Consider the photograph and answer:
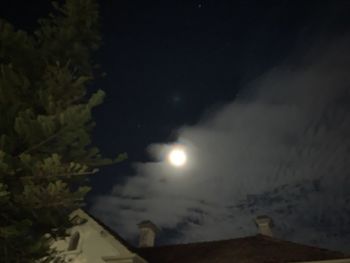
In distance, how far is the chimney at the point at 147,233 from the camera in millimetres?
17734

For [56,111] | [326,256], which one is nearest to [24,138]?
[56,111]

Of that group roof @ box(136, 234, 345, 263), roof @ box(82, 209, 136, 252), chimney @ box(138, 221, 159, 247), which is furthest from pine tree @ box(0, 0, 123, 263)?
chimney @ box(138, 221, 159, 247)

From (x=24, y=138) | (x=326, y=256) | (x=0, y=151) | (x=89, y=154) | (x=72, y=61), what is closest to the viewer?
(x=0, y=151)

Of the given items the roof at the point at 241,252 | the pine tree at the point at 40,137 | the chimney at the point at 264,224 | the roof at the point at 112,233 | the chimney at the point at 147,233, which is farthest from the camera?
the chimney at the point at 147,233

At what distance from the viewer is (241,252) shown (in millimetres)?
13383

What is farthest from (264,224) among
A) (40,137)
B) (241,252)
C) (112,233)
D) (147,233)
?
(40,137)

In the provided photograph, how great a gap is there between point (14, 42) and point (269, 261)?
11.3 metres

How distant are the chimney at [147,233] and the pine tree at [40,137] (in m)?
10.6

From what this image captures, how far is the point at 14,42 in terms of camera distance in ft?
24.3

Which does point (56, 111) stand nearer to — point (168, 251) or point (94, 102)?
point (94, 102)

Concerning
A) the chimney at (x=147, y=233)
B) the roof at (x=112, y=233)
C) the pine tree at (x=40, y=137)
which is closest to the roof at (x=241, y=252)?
the chimney at (x=147, y=233)

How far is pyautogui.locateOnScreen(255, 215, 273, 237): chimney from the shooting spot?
15992mm

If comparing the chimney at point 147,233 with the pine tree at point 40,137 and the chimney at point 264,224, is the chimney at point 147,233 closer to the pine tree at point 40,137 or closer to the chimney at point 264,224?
the chimney at point 264,224

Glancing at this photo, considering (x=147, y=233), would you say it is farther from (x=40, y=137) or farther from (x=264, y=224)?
(x=40, y=137)
